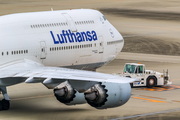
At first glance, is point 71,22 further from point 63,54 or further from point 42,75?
point 42,75

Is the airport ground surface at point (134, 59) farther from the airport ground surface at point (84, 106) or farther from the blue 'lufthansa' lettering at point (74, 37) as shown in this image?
the blue 'lufthansa' lettering at point (74, 37)

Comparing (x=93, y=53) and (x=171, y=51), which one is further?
(x=171, y=51)

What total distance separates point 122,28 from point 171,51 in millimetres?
25813

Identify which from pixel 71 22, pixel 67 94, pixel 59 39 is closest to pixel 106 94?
pixel 67 94

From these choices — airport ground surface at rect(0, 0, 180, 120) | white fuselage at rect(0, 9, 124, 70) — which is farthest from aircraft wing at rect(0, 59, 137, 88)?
airport ground surface at rect(0, 0, 180, 120)

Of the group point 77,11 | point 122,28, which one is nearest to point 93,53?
point 77,11

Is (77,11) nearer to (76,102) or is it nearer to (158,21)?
(76,102)

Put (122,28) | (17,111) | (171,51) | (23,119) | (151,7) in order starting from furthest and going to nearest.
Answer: (151,7) < (122,28) < (171,51) < (17,111) < (23,119)

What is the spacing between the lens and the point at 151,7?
147 metres

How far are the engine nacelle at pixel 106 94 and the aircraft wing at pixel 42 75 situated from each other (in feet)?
5.85

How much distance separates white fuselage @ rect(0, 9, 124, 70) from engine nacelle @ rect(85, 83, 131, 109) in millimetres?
8285

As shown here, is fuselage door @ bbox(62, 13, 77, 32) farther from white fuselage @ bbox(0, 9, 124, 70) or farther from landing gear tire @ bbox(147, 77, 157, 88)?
landing gear tire @ bbox(147, 77, 157, 88)

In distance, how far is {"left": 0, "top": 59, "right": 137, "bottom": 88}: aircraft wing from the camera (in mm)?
38375

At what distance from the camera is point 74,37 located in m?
51.0
